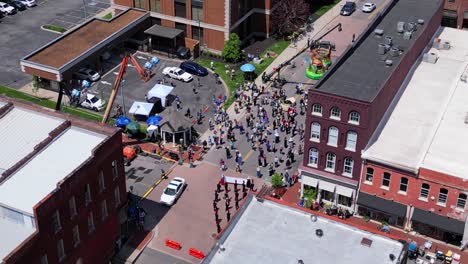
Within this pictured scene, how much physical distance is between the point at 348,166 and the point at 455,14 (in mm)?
51058

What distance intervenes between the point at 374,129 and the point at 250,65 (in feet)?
106

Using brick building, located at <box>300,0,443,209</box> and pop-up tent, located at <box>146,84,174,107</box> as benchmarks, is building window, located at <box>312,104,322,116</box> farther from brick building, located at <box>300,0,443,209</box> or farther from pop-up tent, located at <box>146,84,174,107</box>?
pop-up tent, located at <box>146,84,174,107</box>

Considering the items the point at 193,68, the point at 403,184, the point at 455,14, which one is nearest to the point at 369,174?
the point at 403,184

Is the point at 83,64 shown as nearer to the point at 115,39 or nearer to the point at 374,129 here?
the point at 115,39

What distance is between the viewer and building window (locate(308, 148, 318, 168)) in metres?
71.9

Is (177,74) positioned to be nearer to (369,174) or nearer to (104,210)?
(104,210)

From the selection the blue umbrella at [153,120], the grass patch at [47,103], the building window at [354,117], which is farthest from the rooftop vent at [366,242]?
the grass patch at [47,103]

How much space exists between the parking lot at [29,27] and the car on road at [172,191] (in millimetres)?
35840

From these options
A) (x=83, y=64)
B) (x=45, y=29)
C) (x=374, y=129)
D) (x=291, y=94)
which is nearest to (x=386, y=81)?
(x=374, y=129)

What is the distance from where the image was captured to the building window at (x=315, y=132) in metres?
70.6

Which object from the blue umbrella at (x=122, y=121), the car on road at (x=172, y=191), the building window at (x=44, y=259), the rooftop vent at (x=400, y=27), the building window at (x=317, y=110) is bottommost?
the car on road at (x=172, y=191)

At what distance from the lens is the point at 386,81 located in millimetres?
71000

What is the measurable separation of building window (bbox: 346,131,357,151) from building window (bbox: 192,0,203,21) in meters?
44.1

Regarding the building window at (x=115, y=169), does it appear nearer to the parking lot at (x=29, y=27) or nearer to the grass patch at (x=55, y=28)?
the parking lot at (x=29, y=27)
